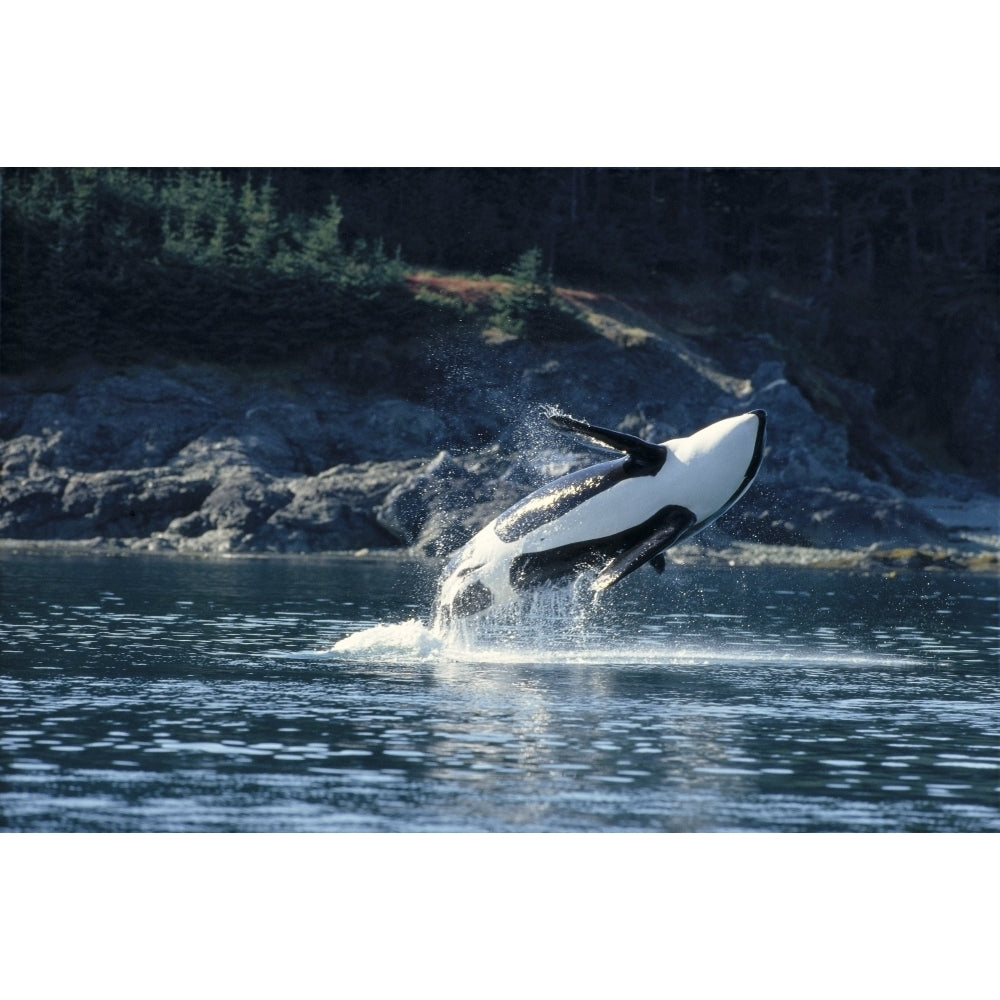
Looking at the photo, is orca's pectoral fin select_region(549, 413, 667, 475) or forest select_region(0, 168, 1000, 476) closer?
orca's pectoral fin select_region(549, 413, 667, 475)

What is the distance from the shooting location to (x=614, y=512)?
2255 centimetres

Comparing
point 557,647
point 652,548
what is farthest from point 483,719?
point 557,647

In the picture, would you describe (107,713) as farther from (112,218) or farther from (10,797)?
(112,218)

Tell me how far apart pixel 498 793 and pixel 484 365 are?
2091 inches

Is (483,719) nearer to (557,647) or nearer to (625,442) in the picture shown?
(625,442)

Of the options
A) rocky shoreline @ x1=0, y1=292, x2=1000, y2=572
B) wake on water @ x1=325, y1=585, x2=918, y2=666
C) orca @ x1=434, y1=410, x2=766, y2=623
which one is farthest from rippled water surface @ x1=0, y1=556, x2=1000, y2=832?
rocky shoreline @ x1=0, y1=292, x2=1000, y2=572

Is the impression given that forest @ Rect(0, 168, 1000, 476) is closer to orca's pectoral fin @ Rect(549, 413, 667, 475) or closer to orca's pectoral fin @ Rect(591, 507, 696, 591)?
orca's pectoral fin @ Rect(549, 413, 667, 475)

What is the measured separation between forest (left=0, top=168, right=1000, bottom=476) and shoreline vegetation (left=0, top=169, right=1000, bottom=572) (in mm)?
133

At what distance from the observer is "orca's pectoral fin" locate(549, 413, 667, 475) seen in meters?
21.2

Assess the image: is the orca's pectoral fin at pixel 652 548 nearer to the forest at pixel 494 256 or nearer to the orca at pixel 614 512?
the orca at pixel 614 512

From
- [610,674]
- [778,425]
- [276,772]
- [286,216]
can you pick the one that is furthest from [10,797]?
[286,216]

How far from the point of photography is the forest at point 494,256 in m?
66.6

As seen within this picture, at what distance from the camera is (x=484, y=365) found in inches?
2697

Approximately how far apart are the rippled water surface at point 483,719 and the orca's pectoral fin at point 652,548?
1.71 m
